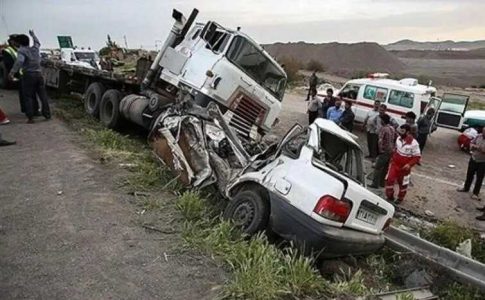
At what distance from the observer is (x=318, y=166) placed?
15.8 ft

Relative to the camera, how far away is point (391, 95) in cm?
1439

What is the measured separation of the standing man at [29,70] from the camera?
873 centimetres

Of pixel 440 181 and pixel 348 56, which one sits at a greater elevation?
pixel 348 56

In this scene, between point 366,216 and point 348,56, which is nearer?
point 366,216

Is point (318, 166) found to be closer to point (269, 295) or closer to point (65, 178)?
point (269, 295)

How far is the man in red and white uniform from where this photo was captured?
324 inches

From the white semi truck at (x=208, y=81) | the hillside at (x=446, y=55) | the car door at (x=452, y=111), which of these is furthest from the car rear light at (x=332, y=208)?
the hillside at (x=446, y=55)

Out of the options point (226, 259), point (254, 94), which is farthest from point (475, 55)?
point (226, 259)

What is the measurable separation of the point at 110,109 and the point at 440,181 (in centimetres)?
762

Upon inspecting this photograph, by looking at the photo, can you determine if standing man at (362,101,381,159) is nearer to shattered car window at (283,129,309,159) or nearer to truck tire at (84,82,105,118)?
shattered car window at (283,129,309,159)

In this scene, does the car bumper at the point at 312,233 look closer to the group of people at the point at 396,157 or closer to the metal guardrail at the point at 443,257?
the metal guardrail at the point at 443,257

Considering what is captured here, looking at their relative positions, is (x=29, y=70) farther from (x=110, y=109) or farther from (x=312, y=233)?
(x=312, y=233)

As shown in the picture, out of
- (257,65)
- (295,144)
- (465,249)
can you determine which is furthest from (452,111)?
(295,144)

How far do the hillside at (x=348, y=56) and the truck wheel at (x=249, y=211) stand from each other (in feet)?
152
